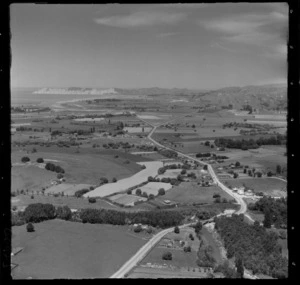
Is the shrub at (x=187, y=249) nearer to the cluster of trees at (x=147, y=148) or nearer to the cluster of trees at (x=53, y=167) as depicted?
the cluster of trees at (x=147, y=148)

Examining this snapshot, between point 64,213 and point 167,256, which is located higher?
point 64,213

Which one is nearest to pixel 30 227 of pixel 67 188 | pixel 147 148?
pixel 67 188

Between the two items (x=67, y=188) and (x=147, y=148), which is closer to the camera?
(x=67, y=188)

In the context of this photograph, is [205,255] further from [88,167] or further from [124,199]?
[88,167]

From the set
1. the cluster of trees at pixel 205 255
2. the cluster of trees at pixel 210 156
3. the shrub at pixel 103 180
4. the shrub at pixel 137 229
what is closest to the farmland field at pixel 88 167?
the shrub at pixel 103 180

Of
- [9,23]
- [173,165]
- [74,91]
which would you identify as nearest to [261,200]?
[173,165]

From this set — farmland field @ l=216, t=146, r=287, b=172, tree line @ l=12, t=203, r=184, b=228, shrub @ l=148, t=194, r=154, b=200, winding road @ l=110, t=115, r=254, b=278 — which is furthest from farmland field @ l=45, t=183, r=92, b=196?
farmland field @ l=216, t=146, r=287, b=172

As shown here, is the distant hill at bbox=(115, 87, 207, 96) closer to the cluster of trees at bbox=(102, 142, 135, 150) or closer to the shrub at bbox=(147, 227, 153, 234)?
the cluster of trees at bbox=(102, 142, 135, 150)
